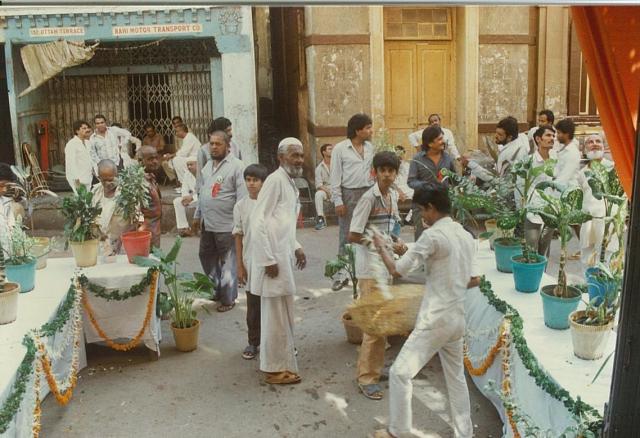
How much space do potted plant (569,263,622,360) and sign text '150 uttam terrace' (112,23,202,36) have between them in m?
8.62

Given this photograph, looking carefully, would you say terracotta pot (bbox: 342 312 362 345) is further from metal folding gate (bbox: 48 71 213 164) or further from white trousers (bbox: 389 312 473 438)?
metal folding gate (bbox: 48 71 213 164)

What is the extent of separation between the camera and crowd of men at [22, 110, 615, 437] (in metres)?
3.91

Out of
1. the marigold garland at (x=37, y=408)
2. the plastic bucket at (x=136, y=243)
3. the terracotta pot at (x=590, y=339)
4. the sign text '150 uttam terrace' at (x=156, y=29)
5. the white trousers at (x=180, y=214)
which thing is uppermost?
the sign text '150 uttam terrace' at (x=156, y=29)

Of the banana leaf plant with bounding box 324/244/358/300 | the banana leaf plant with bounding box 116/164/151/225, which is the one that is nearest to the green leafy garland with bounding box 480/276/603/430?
the banana leaf plant with bounding box 324/244/358/300

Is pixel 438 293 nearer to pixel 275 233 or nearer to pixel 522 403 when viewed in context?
pixel 522 403

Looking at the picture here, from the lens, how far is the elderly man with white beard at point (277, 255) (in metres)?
4.78

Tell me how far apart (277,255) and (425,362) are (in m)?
1.35

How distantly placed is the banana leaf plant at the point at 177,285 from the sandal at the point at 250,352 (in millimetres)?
495

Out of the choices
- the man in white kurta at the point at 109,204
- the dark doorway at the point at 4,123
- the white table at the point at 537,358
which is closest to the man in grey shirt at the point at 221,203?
the man in white kurta at the point at 109,204

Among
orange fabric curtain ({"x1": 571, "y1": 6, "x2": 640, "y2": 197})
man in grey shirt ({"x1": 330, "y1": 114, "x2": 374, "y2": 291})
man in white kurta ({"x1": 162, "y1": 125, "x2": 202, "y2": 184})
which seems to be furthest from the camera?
man in white kurta ({"x1": 162, "y1": 125, "x2": 202, "y2": 184})

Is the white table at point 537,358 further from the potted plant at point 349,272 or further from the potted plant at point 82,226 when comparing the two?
the potted plant at point 82,226

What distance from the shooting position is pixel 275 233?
479 cm

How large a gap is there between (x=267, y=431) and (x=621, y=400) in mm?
2479

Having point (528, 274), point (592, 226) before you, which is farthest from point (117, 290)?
point (592, 226)
